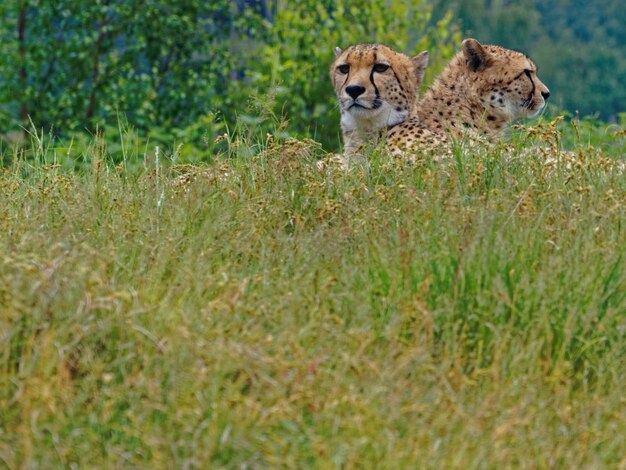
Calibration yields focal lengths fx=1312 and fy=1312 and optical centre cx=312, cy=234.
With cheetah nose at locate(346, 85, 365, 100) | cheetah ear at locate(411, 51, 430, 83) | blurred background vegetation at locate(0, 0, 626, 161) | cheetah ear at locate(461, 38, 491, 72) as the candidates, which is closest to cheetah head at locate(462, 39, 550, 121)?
cheetah ear at locate(461, 38, 491, 72)

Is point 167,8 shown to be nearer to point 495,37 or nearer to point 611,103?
point 611,103

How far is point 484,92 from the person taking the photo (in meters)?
6.46

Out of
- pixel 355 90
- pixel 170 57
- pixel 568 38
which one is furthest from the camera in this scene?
pixel 568 38

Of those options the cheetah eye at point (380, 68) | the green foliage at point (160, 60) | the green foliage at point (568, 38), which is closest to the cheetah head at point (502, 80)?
the cheetah eye at point (380, 68)

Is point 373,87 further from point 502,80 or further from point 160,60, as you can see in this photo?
point 160,60

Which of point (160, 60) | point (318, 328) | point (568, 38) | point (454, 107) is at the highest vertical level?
point (454, 107)

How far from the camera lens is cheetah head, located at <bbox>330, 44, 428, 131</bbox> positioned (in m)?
6.17

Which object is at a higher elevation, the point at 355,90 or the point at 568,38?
the point at 355,90

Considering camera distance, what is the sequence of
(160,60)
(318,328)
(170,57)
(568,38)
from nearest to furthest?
1. (318,328)
2. (170,57)
3. (160,60)
4. (568,38)

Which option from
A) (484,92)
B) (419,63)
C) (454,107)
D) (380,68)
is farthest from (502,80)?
(380,68)

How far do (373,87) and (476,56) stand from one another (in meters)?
0.63

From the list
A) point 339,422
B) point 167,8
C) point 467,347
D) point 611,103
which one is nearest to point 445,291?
point 467,347

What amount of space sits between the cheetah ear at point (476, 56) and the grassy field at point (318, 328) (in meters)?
1.48

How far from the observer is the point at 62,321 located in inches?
144
